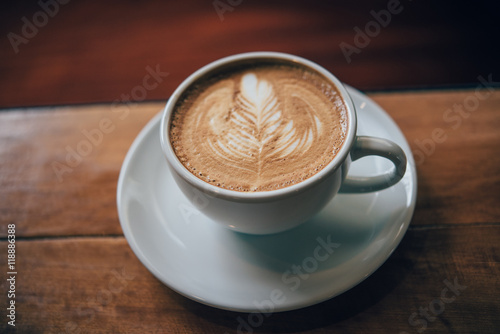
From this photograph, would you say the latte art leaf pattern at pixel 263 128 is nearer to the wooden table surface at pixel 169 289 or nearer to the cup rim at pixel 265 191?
the cup rim at pixel 265 191

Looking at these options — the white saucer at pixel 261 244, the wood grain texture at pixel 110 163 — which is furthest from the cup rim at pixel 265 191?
the wood grain texture at pixel 110 163

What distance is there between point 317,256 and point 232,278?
0.16m

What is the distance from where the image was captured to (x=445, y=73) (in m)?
1.06

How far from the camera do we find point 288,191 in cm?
60

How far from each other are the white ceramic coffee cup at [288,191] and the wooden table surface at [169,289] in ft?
0.49

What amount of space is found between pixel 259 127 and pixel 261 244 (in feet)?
0.73

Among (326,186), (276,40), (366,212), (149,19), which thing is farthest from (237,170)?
(149,19)

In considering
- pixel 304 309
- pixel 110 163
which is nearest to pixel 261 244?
pixel 304 309

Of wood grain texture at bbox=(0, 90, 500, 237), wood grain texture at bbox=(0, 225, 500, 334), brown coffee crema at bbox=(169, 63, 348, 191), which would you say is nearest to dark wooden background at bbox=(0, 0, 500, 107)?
wood grain texture at bbox=(0, 90, 500, 237)

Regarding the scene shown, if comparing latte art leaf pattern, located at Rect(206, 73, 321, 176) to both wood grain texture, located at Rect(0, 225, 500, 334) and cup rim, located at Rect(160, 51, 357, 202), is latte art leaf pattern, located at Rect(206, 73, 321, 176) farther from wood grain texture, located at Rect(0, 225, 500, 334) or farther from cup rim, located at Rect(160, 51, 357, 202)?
wood grain texture, located at Rect(0, 225, 500, 334)

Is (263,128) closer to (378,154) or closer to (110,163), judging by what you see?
(378,154)

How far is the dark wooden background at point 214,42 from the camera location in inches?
43.5

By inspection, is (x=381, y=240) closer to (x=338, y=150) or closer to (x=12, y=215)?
(x=338, y=150)

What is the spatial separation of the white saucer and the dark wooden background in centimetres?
38
